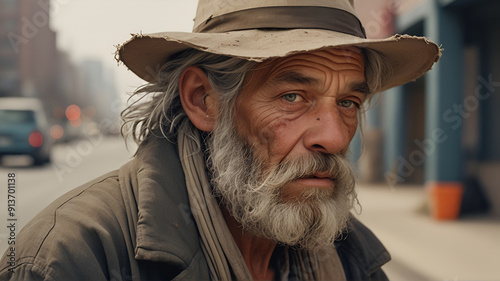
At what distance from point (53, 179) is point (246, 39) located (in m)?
11.9

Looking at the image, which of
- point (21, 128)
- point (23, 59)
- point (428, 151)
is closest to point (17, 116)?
point (21, 128)

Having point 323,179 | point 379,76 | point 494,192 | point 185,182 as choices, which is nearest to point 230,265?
point 185,182

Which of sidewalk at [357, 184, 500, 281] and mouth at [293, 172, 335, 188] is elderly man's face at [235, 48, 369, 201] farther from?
sidewalk at [357, 184, 500, 281]

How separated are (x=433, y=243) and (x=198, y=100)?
554 centimetres

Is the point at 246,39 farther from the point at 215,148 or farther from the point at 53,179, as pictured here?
the point at 53,179

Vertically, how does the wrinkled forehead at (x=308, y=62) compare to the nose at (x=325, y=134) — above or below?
above

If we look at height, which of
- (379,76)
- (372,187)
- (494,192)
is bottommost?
(372,187)

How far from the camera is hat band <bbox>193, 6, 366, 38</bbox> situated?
189cm

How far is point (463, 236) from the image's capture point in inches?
281

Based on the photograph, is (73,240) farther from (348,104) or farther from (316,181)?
(348,104)

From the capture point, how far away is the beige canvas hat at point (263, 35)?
1780mm

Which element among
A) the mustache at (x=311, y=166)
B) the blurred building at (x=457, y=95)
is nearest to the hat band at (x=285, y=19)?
the mustache at (x=311, y=166)

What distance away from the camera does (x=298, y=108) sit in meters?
1.90

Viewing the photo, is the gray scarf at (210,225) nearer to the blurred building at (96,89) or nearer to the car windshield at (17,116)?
the car windshield at (17,116)
